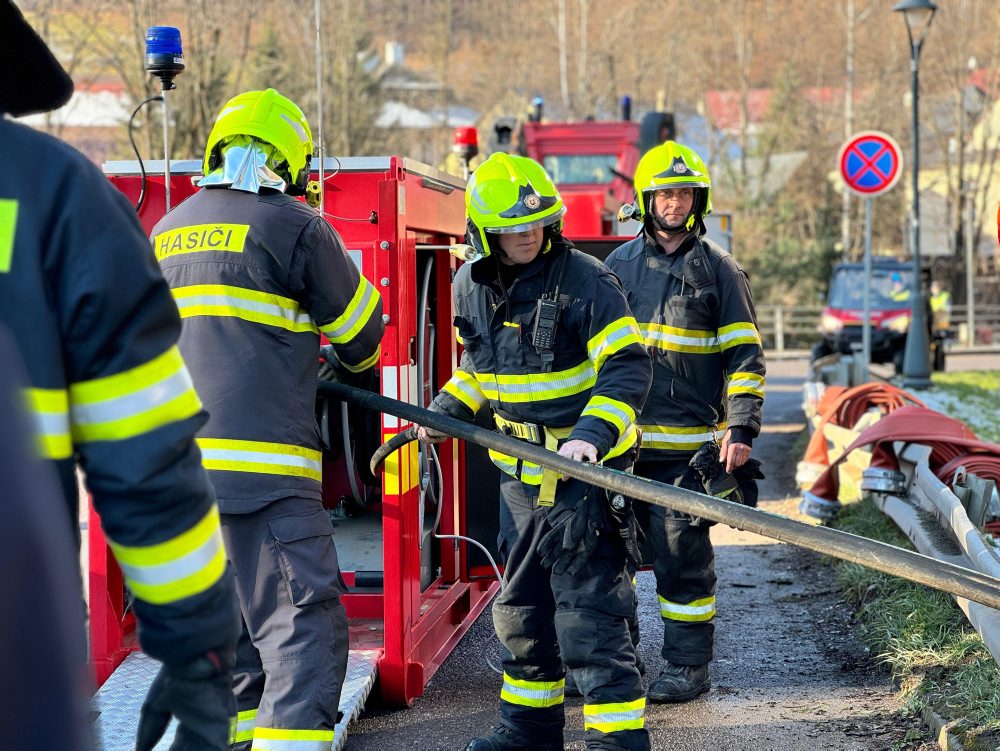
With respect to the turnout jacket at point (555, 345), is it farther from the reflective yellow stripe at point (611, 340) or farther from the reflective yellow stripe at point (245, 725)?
the reflective yellow stripe at point (245, 725)

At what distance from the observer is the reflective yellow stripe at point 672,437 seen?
508 centimetres

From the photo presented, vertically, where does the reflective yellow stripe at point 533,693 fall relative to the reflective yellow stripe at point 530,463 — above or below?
below

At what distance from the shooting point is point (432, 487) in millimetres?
5574

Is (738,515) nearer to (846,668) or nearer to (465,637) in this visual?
(846,668)

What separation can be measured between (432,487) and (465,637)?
709 millimetres

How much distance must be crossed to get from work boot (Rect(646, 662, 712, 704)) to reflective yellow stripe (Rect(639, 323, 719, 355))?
126 cm

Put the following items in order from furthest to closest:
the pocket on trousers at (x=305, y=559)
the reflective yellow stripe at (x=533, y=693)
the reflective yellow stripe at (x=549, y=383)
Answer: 1. the reflective yellow stripe at (x=533, y=693)
2. the reflective yellow stripe at (x=549, y=383)
3. the pocket on trousers at (x=305, y=559)

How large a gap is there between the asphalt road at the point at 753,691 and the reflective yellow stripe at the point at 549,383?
4.16ft

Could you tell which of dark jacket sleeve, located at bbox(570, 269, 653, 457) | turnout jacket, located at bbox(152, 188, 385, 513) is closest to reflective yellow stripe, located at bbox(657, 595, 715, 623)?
dark jacket sleeve, located at bbox(570, 269, 653, 457)

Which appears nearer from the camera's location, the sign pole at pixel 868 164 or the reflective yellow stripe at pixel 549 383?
the reflective yellow stripe at pixel 549 383

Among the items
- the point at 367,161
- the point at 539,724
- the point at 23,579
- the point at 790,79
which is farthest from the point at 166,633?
the point at 790,79

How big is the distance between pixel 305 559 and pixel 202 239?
3.15ft

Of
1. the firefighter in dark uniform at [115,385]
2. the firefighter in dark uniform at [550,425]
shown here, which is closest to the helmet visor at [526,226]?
the firefighter in dark uniform at [550,425]

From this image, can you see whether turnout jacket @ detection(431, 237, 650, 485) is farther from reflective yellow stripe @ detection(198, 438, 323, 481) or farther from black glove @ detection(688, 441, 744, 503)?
black glove @ detection(688, 441, 744, 503)
